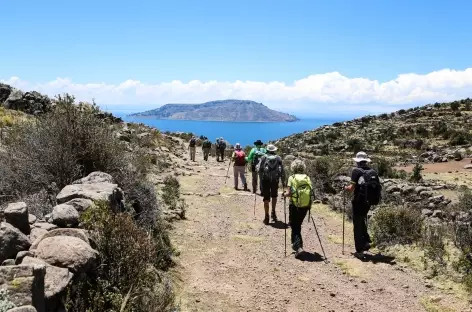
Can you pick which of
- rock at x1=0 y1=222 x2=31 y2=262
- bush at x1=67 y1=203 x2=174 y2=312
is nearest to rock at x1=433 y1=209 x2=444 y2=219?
bush at x1=67 y1=203 x2=174 y2=312

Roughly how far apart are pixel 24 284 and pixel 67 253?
110cm

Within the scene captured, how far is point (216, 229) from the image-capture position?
11.7 m

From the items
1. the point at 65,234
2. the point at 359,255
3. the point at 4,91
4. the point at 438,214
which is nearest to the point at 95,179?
the point at 65,234

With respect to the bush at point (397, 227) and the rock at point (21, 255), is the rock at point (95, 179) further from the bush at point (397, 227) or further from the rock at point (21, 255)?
the bush at point (397, 227)

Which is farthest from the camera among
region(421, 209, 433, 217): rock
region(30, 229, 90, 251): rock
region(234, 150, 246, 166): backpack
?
region(234, 150, 246, 166): backpack

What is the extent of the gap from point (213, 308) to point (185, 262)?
2.16 metres

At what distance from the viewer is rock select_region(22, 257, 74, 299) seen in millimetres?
4342

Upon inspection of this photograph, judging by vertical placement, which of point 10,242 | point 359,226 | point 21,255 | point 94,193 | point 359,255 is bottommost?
point 359,255

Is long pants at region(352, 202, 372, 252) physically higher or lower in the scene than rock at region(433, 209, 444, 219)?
higher

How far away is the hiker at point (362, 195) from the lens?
30.0ft

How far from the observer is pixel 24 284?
3791 mm

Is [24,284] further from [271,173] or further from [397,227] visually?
[271,173]

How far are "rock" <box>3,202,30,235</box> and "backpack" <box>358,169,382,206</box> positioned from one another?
6.67 m

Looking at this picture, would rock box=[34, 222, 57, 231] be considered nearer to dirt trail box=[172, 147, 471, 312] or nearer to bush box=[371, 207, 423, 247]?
dirt trail box=[172, 147, 471, 312]
